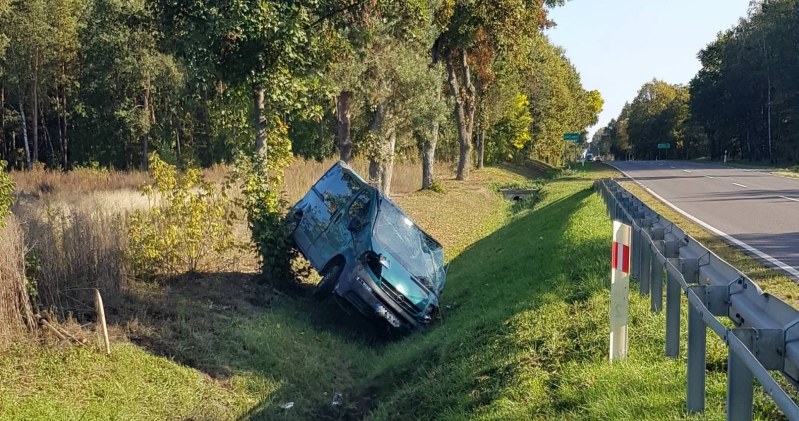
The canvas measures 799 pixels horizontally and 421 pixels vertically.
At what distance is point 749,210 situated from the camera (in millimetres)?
16062

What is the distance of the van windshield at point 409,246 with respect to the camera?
9.81m

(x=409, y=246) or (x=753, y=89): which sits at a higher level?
(x=753, y=89)

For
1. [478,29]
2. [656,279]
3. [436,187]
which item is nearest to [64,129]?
[436,187]

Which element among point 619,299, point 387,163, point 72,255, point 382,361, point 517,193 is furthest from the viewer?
point 517,193

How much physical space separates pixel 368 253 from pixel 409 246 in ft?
3.72

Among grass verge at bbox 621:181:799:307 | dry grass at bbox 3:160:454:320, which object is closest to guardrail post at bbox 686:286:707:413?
grass verge at bbox 621:181:799:307

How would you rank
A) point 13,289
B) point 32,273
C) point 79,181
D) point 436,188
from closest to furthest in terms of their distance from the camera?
point 13,289, point 32,273, point 436,188, point 79,181

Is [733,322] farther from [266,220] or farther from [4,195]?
[266,220]

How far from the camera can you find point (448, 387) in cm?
642

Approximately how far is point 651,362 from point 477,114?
39.5 meters

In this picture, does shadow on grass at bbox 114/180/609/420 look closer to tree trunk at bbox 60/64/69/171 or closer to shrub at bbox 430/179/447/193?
shrub at bbox 430/179/447/193

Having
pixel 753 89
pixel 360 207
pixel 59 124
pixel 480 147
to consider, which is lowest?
pixel 360 207

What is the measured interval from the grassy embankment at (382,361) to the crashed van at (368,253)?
473 mm

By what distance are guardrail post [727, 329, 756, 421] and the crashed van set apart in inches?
243
